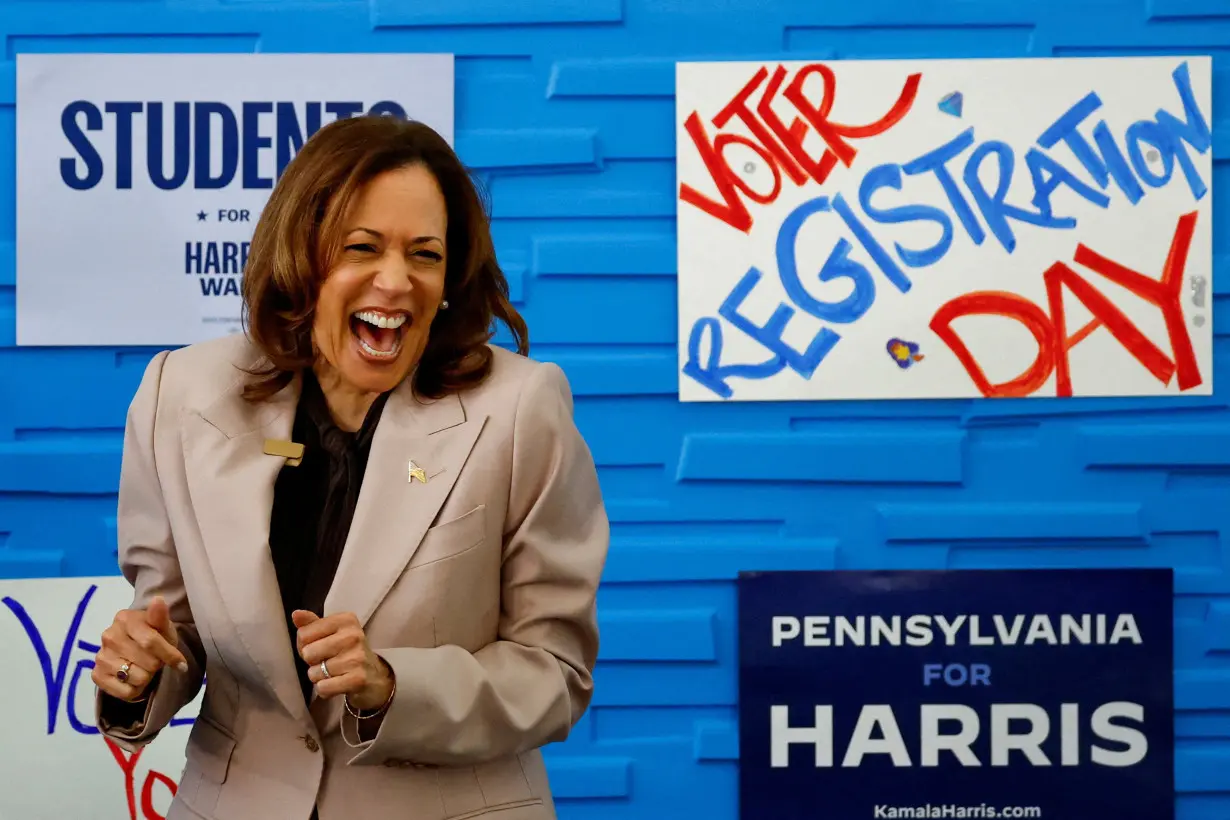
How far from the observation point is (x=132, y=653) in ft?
3.43

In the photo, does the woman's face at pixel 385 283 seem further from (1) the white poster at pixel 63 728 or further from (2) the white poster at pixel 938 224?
(1) the white poster at pixel 63 728

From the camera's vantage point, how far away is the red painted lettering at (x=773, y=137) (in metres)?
2.10

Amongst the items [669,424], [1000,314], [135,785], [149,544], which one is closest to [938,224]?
[1000,314]

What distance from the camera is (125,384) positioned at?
6.95 ft

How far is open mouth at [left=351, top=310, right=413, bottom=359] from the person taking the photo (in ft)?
3.84

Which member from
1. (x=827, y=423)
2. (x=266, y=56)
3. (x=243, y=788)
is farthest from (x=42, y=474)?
(x=827, y=423)

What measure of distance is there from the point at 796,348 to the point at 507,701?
1.16 metres

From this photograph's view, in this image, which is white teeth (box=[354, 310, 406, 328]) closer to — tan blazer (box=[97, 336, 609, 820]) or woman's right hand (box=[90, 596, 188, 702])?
tan blazer (box=[97, 336, 609, 820])

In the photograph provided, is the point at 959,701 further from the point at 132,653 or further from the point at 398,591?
the point at 132,653

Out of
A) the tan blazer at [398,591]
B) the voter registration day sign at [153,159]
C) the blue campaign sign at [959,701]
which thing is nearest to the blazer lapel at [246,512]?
the tan blazer at [398,591]

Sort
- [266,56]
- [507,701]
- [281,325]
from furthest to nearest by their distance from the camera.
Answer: [266,56], [281,325], [507,701]

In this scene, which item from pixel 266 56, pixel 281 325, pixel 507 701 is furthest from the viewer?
pixel 266 56

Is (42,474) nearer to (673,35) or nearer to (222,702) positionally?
(222,702)

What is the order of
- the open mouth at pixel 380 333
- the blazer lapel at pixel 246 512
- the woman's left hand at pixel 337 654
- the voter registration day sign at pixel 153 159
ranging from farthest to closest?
1. the voter registration day sign at pixel 153 159
2. the open mouth at pixel 380 333
3. the blazer lapel at pixel 246 512
4. the woman's left hand at pixel 337 654
